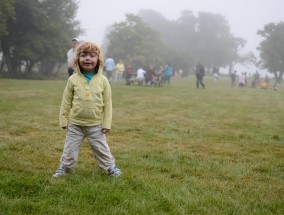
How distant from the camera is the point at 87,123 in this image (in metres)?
4.39

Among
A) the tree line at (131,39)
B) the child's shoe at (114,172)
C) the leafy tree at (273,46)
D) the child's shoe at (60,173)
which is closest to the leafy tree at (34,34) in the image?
the tree line at (131,39)

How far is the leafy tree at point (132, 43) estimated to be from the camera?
55125mm

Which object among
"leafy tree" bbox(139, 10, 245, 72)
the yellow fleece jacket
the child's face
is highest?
"leafy tree" bbox(139, 10, 245, 72)

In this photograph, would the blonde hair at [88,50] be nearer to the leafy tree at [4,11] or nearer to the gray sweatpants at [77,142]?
the gray sweatpants at [77,142]

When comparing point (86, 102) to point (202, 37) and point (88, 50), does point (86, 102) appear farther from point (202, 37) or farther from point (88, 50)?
point (202, 37)

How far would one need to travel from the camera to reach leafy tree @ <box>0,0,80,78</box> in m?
35.5

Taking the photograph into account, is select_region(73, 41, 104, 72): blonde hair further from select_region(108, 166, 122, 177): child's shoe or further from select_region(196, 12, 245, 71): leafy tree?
select_region(196, 12, 245, 71): leafy tree

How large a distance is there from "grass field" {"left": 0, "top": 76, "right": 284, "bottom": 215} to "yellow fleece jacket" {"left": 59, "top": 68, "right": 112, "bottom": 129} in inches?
28.8

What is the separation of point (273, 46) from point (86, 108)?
6063 centimetres

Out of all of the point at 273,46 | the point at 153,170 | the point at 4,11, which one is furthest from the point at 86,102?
the point at 273,46

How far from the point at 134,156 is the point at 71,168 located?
140cm

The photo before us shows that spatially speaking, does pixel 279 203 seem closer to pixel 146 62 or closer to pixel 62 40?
pixel 62 40

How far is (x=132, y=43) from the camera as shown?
56.6 meters

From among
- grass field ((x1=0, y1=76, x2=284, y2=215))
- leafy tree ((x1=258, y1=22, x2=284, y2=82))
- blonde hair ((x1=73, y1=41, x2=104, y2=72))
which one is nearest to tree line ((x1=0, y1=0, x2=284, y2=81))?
leafy tree ((x1=258, y1=22, x2=284, y2=82))
